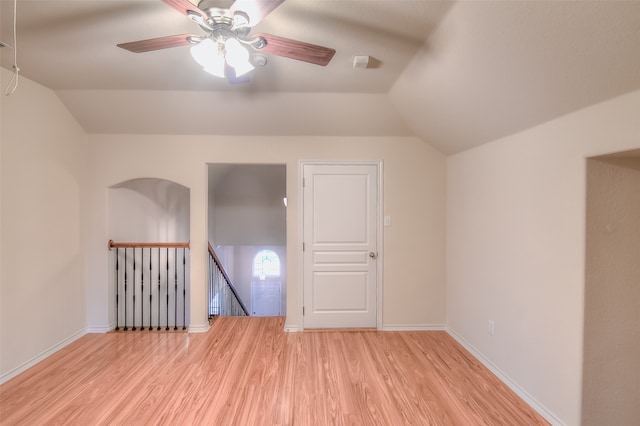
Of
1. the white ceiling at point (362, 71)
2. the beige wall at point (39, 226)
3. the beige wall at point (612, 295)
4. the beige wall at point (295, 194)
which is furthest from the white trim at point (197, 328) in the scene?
the beige wall at point (612, 295)

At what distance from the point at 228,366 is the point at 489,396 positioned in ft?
7.46

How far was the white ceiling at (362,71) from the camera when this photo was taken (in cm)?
150

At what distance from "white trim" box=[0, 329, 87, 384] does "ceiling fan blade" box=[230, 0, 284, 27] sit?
347 centimetres

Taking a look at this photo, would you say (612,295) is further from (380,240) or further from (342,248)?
(342,248)

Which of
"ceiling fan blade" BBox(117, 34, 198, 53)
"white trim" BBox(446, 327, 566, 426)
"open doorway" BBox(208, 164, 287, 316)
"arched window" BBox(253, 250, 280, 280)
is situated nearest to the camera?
"ceiling fan blade" BBox(117, 34, 198, 53)

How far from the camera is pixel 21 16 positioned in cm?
179

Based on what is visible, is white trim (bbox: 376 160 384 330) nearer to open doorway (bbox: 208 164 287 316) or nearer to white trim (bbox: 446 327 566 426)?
white trim (bbox: 446 327 566 426)

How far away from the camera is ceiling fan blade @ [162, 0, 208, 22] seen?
1244 mm

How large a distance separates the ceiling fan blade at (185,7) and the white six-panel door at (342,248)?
2.25 m

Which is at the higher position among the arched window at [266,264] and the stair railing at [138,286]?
the stair railing at [138,286]

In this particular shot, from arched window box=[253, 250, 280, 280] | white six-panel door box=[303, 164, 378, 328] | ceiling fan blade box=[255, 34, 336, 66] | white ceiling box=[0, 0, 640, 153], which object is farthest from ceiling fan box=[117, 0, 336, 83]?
arched window box=[253, 250, 280, 280]

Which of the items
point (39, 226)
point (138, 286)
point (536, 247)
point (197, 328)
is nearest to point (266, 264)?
point (138, 286)

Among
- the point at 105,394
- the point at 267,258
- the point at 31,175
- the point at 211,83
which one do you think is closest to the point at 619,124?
the point at 211,83

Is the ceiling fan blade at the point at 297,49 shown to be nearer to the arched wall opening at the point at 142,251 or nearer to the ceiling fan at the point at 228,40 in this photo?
the ceiling fan at the point at 228,40
